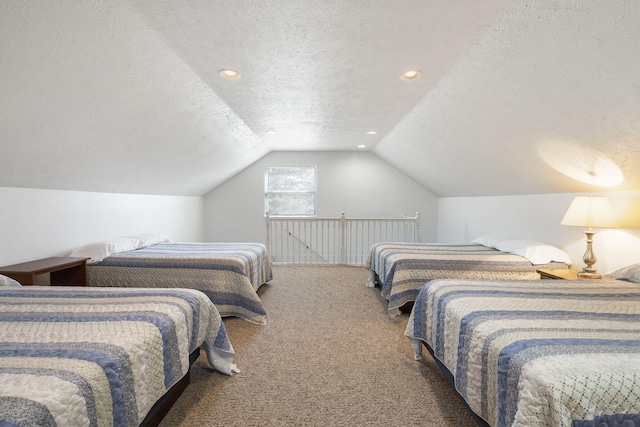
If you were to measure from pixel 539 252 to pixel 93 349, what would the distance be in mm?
3356

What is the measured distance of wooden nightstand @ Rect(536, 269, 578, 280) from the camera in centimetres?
246

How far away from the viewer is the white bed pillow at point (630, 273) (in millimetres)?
2119

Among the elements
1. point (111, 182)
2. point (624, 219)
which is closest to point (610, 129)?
A: point (624, 219)

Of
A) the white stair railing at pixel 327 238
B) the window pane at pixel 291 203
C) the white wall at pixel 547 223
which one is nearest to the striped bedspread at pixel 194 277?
the white wall at pixel 547 223

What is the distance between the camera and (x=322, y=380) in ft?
6.47

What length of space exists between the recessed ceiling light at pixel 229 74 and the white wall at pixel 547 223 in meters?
3.05

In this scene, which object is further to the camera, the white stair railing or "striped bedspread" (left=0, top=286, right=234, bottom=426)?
the white stair railing

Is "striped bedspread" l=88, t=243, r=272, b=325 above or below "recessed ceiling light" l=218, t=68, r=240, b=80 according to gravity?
below

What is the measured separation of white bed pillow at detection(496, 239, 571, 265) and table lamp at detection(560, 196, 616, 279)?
0.39 metres

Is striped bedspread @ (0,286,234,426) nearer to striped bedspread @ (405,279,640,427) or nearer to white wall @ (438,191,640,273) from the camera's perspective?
striped bedspread @ (405,279,640,427)

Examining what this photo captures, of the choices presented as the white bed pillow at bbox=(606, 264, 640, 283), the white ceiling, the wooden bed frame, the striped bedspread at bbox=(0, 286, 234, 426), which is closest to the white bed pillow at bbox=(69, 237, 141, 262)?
the white ceiling

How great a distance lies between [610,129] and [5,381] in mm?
2965

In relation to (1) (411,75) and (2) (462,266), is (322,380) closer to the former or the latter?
(2) (462,266)

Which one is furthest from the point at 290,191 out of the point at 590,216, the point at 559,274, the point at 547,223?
the point at 590,216
